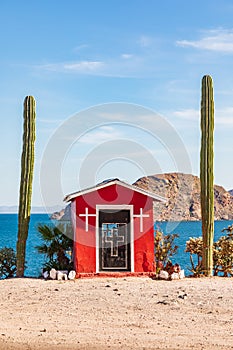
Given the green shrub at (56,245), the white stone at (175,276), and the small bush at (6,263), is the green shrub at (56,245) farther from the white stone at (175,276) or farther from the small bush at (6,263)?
the white stone at (175,276)

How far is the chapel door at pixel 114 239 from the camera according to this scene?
17.7m

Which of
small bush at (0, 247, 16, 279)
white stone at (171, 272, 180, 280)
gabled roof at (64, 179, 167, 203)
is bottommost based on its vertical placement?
white stone at (171, 272, 180, 280)

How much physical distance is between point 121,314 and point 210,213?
6.83 m

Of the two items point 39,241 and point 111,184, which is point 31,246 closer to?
point 39,241

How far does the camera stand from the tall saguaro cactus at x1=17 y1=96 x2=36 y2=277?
18.4m

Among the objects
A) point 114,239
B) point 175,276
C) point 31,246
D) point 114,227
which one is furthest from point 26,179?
point 31,246

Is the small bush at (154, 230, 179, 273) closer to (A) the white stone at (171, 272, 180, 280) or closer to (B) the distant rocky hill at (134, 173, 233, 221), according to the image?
(A) the white stone at (171, 272, 180, 280)

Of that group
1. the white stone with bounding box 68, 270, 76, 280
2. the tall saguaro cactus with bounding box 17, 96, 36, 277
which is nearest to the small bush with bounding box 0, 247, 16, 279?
the tall saguaro cactus with bounding box 17, 96, 36, 277

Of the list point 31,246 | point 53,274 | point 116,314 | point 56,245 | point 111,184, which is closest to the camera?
point 116,314

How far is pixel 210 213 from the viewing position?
1827 centimetres

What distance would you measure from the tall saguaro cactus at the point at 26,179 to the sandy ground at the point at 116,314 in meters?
1.85

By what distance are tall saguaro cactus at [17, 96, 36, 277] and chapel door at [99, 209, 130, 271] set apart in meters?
2.55

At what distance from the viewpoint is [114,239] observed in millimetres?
17750

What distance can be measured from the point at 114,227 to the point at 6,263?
3.89 metres
